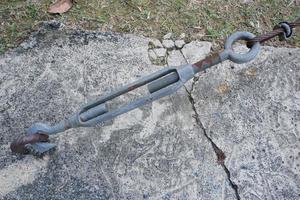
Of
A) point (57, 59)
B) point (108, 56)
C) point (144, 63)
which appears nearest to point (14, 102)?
point (57, 59)

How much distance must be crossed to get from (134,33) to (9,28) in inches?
25.0

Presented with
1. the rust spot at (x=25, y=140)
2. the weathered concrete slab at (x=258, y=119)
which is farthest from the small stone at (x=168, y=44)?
the rust spot at (x=25, y=140)

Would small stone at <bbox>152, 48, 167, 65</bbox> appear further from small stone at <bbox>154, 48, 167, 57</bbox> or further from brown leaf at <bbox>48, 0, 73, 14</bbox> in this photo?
brown leaf at <bbox>48, 0, 73, 14</bbox>

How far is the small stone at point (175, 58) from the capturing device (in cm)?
217

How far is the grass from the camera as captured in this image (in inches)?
87.0

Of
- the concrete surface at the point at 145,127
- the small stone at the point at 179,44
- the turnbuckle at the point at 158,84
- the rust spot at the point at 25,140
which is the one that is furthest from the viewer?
the small stone at the point at 179,44

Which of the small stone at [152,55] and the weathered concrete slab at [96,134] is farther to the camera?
the small stone at [152,55]

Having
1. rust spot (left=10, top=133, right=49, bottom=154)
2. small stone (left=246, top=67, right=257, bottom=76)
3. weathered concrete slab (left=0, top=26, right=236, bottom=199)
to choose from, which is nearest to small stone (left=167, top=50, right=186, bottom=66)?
weathered concrete slab (left=0, top=26, right=236, bottom=199)

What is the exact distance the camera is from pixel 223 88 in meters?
2.12

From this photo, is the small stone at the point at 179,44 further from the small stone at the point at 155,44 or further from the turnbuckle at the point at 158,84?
the turnbuckle at the point at 158,84

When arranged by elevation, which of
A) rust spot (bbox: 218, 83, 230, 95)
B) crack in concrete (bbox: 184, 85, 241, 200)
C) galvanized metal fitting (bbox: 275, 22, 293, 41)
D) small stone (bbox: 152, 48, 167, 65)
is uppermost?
galvanized metal fitting (bbox: 275, 22, 293, 41)

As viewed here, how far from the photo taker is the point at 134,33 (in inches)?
88.0

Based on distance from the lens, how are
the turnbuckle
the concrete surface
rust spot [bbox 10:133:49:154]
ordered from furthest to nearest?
the concrete surface → rust spot [bbox 10:133:49:154] → the turnbuckle

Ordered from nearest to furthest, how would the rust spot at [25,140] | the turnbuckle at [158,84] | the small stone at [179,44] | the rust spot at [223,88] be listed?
1. the turnbuckle at [158,84]
2. the rust spot at [25,140]
3. the rust spot at [223,88]
4. the small stone at [179,44]
